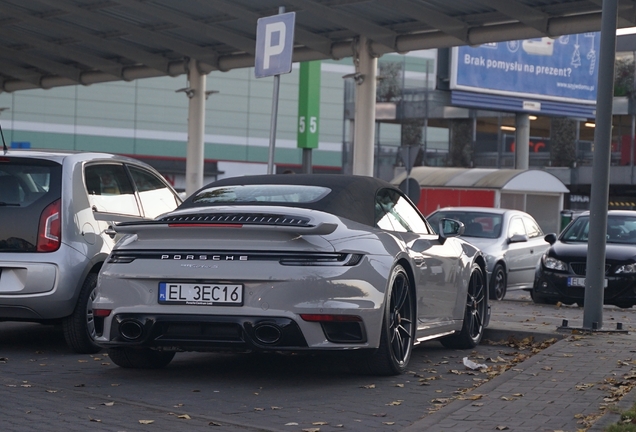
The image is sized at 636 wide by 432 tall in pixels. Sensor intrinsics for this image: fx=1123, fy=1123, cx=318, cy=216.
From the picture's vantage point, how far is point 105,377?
7.62 meters

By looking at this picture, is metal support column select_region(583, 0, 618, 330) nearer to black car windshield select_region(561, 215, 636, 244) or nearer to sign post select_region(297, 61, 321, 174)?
black car windshield select_region(561, 215, 636, 244)

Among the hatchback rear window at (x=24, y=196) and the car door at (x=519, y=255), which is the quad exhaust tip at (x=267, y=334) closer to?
the hatchback rear window at (x=24, y=196)

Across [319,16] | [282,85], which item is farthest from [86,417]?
[282,85]

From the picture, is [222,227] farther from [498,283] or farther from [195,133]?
[195,133]

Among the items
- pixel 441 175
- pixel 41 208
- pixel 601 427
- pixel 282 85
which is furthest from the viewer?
pixel 282 85

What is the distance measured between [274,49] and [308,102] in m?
16.9

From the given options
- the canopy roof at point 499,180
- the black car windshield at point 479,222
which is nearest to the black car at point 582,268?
the black car windshield at point 479,222

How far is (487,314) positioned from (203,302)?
3798 mm

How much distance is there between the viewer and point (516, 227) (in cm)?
1969

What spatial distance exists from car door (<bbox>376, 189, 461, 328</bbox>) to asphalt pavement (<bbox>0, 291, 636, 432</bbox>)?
17.6 inches

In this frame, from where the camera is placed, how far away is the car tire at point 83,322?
8.72 m

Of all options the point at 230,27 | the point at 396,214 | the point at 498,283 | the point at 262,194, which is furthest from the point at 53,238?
the point at 230,27

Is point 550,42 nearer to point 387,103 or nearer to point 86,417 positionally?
point 387,103

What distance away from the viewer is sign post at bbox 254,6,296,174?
449 inches
